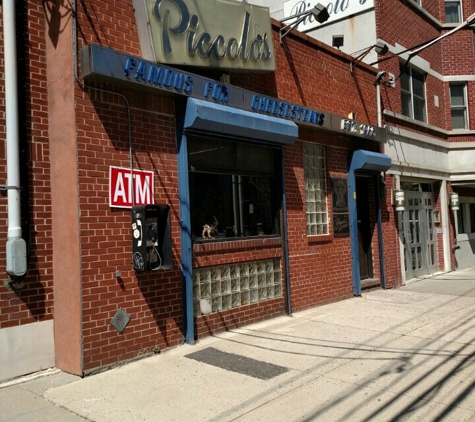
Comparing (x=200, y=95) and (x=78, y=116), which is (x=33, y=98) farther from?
(x=200, y=95)

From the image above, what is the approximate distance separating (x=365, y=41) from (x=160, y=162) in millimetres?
7530

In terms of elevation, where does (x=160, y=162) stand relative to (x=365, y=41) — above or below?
below

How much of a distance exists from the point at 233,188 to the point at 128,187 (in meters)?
2.10

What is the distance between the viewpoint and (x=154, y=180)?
6.37m

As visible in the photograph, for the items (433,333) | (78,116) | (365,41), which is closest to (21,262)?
(78,116)

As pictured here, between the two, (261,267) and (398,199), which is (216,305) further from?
(398,199)

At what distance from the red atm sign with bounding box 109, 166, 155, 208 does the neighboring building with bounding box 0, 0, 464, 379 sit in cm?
2

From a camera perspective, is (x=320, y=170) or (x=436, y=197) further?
(x=436, y=197)

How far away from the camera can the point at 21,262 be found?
529 centimetres

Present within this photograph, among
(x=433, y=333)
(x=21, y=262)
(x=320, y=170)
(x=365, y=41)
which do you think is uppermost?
(x=365, y=41)

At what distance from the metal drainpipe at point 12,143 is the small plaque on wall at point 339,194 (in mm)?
6116

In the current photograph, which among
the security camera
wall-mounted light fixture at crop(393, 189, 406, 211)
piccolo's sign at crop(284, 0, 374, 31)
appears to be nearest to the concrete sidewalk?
wall-mounted light fixture at crop(393, 189, 406, 211)

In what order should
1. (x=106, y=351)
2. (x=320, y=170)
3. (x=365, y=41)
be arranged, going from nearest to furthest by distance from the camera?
1. (x=106, y=351)
2. (x=320, y=170)
3. (x=365, y=41)

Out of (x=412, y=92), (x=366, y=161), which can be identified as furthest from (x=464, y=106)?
(x=366, y=161)
